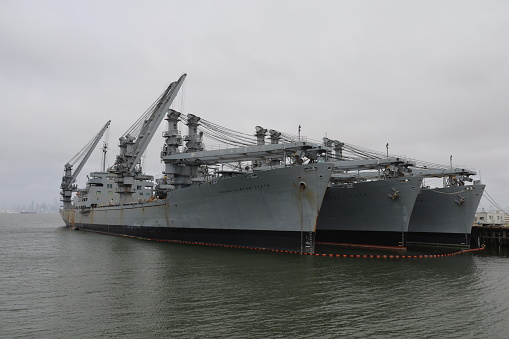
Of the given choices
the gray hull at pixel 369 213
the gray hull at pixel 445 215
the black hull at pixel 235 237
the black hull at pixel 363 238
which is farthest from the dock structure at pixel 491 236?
the black hull at pixel 235 237

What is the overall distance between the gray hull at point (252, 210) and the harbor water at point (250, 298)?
244 cm

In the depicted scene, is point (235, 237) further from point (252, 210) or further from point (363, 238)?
point (363, 238)

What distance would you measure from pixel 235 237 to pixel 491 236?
80.0 feet

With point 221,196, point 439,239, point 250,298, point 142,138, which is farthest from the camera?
point 142,138

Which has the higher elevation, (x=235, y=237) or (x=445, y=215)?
(x=445, y=215)

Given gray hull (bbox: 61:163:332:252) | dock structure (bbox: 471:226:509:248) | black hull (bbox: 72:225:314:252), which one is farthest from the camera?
dock structure (bbox: 471:226:509:248)

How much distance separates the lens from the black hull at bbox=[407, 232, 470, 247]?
92.9 ft

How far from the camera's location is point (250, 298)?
1114cm

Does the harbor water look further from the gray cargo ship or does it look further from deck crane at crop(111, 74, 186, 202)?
deck crane at crop(111, 74, 186, 202)

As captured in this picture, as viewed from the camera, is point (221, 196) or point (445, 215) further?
point (445, 215)

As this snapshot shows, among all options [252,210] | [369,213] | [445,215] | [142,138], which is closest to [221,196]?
[252,210]

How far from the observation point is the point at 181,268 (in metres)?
16.4

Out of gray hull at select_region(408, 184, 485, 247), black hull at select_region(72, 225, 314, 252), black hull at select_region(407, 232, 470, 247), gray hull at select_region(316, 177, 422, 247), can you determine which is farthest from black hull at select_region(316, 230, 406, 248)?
black hull at select_region(72, 225, 314, 252)

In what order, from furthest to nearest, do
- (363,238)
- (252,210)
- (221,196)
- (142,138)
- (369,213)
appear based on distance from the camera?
(142,138) < (363,238) < (369,213) < (221,196) < (252,210)
